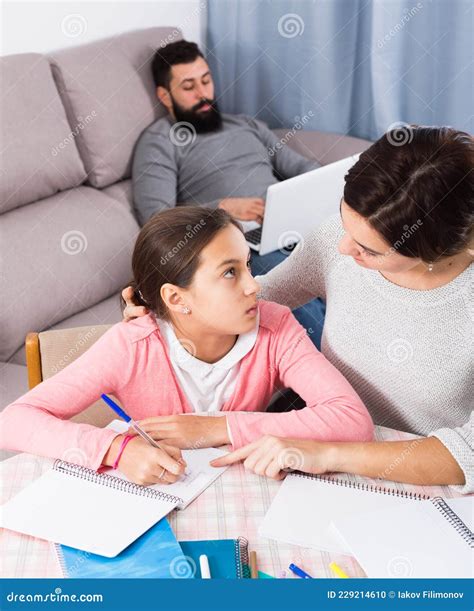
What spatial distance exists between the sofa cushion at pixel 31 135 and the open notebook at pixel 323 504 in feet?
4.82

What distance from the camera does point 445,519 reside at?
3.45ft

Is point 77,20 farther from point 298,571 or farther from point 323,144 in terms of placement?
point 298,571

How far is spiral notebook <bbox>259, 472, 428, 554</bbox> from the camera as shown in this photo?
1.02 m

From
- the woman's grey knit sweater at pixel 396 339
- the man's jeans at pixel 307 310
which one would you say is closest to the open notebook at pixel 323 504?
the woman's grey knit sweater at pixel 396 339

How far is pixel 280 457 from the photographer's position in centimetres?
113

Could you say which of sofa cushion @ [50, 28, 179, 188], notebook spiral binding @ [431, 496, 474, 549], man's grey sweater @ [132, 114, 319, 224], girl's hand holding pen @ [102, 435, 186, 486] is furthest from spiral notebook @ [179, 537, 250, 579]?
sofa cushion @ [50, 28, 179, 188]

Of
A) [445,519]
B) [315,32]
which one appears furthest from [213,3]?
[445,519]

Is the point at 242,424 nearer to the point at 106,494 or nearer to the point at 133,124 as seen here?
the point at 106,494

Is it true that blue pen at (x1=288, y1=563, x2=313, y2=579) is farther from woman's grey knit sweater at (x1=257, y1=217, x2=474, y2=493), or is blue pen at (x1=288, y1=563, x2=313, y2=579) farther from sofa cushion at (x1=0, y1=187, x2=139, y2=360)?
sofa cushion at (x1=0, y1=187, x2=139, y2=360)

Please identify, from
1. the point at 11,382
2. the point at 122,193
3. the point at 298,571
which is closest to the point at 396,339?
the point at 298,571

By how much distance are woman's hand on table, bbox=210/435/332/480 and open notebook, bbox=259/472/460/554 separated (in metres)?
0.02

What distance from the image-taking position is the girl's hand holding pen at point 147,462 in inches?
43.5

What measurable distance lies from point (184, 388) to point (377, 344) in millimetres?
344

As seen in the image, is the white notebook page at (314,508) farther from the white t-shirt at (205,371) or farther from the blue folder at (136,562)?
the white t-shirt at (205,371)
